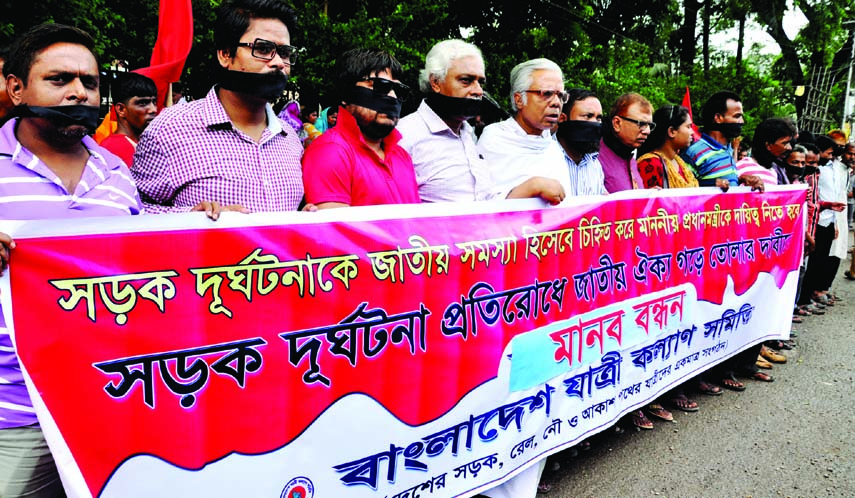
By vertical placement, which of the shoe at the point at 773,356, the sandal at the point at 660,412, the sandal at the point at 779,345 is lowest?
the sandal at the point at 779,345

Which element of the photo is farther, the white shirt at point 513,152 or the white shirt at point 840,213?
the white shirt at point 840,213

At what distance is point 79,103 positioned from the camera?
1733 millimetres

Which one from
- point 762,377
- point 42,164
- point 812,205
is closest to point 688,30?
point 812,205

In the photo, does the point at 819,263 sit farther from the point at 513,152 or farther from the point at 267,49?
the point at 267,49

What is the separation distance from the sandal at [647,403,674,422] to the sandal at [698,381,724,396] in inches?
23.4

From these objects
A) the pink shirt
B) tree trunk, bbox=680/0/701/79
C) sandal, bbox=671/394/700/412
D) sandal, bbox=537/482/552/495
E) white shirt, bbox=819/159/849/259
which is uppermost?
tree trunk, bbox=680/0/701/79

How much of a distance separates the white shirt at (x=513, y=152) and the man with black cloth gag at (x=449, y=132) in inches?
7.4

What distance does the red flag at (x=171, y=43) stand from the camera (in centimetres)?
369

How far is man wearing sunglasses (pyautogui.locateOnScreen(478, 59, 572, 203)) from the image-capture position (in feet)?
10.9

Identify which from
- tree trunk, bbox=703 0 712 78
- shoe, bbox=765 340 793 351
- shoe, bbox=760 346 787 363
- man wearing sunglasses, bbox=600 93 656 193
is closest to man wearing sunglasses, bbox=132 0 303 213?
man wearing sunglasses, bbox=600 93 656 193

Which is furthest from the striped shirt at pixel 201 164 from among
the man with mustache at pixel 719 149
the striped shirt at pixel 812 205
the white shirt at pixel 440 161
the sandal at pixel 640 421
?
the striped shirt at pixel 812 205

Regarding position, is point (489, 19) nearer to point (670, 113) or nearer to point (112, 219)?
point (670, 113)

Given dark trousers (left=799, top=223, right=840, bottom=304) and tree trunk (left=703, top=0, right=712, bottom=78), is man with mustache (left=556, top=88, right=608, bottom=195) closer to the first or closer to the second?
dark trousers (left=799, top=223, right=840, bottom=304)

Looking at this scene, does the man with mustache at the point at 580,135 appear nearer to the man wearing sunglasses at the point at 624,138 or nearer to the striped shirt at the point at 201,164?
the man wearing sunglasses at the point at 624,138
